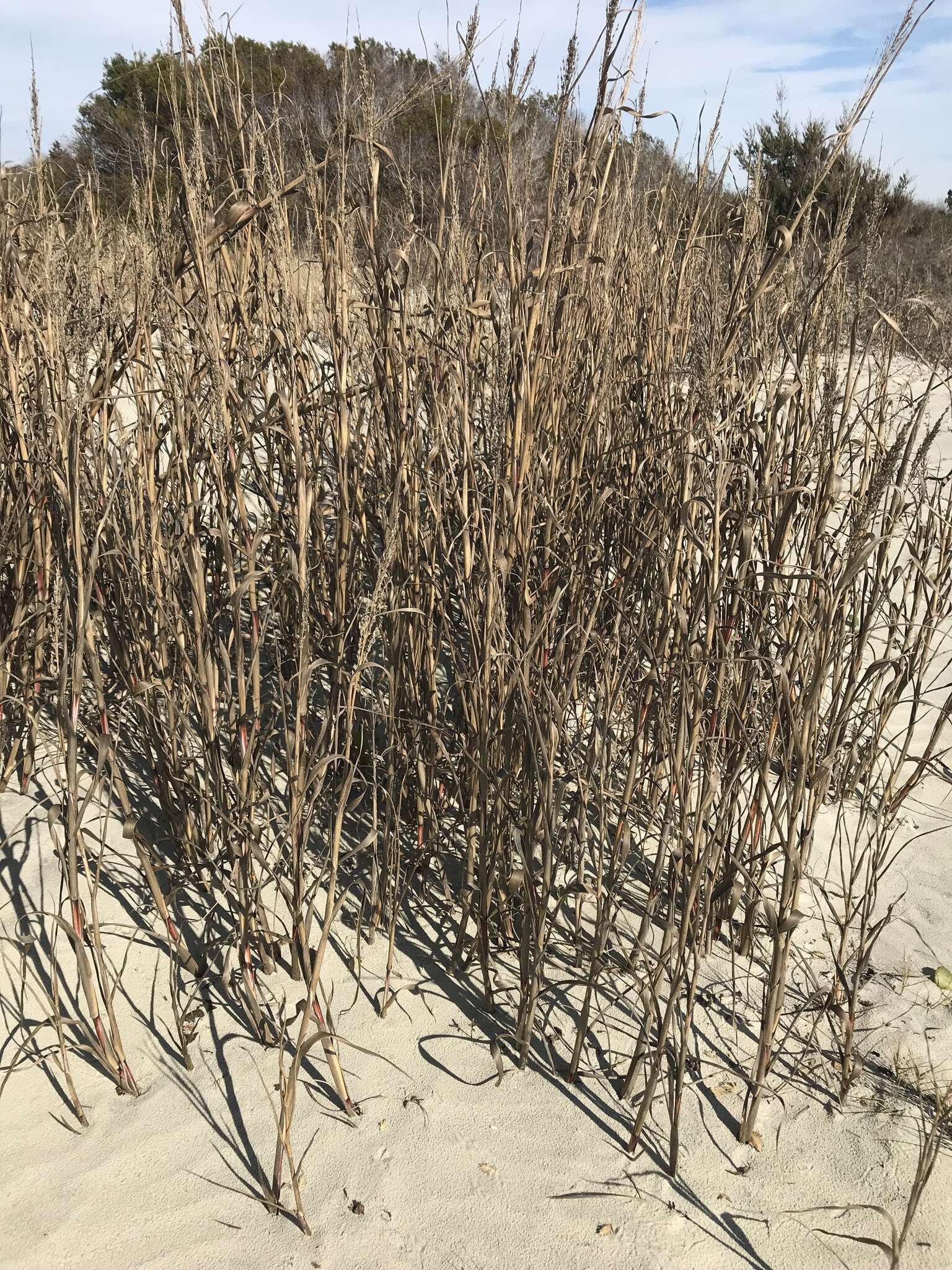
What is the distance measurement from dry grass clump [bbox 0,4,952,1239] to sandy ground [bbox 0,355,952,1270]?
0.06 metres

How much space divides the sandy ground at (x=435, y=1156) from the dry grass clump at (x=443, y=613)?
6 cm

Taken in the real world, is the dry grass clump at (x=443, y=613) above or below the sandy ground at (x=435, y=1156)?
above

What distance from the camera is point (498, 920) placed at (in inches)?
67.4

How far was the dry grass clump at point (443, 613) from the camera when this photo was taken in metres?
1.38

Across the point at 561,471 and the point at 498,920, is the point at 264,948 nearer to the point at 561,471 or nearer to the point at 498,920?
the point at 498,920

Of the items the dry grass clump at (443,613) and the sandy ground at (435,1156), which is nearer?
the sandy ground at (435,1156)

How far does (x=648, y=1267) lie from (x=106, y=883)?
1.15 m

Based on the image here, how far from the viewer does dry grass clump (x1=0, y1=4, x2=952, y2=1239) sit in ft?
4.52

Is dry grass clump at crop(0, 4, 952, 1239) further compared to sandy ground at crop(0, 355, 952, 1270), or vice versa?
dry grass clump at crop(0, 4, 952, 1239)

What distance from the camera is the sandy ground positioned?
1.28 meters

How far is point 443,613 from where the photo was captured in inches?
66.9

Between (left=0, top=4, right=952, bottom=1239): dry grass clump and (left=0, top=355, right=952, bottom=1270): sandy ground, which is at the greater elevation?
(left=0, top=4, right=952, bottom=1239): dry grass clump

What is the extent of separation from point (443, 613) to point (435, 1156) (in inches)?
34.3

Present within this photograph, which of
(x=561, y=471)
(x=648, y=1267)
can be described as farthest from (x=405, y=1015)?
(x=561, y=471)
